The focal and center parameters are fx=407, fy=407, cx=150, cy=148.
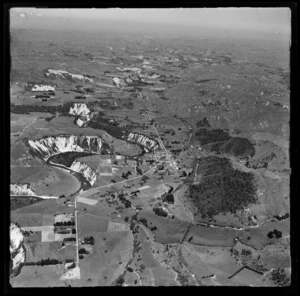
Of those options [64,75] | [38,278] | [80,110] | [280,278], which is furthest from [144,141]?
[280,278]

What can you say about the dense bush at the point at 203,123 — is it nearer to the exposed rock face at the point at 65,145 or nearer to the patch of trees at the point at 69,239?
the exposed rock face at the point at 65,145

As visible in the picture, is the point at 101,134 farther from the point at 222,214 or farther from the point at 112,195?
the point at 222,214

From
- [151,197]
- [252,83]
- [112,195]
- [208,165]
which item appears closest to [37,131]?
[112,195]

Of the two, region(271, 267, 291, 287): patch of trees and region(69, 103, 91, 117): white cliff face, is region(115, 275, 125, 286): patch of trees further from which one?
region(69, 103, 91, 117): white cliff face

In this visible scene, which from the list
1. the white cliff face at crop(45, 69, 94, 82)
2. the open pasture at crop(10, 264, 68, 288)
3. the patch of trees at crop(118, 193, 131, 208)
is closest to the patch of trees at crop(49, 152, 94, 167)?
the patch of trees at crop(118, 193, 131, 208)

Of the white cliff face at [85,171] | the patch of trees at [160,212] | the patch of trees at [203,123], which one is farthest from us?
the patch of trees at [203,123]

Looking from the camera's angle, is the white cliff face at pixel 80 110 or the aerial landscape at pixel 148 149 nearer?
the aerial landscape at pixel 148 149

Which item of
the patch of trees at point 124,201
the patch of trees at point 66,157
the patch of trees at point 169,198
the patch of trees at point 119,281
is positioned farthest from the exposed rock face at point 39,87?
the patch of trees at point 119,281
